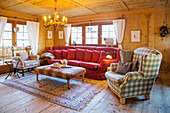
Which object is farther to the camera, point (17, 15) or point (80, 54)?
point (17, 15)

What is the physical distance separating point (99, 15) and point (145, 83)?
160 inches

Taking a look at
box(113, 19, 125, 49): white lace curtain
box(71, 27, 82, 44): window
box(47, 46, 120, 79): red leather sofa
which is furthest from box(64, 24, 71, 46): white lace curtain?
box(113, 19, 125, 49): white lace curtain

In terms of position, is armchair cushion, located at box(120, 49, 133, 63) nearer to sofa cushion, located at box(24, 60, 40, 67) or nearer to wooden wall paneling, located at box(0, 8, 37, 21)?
sofa cushion, located at box(24, 60, 40, 67)

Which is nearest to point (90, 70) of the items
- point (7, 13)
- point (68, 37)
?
point (68, 37)

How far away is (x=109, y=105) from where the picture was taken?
263 centimetres

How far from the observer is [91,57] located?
5262 millimetres

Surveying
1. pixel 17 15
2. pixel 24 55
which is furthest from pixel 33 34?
pixel 24 55

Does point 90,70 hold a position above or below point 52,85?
above

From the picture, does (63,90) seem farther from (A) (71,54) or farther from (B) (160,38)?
(B) (160,38)

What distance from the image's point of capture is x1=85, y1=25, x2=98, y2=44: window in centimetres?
628

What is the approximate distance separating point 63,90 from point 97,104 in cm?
110

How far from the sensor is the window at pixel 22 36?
602 cm

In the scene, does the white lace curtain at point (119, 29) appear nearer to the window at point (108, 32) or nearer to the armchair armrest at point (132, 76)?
the window at point (108, 32)

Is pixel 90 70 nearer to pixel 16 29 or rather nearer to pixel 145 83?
pixel 145 83
